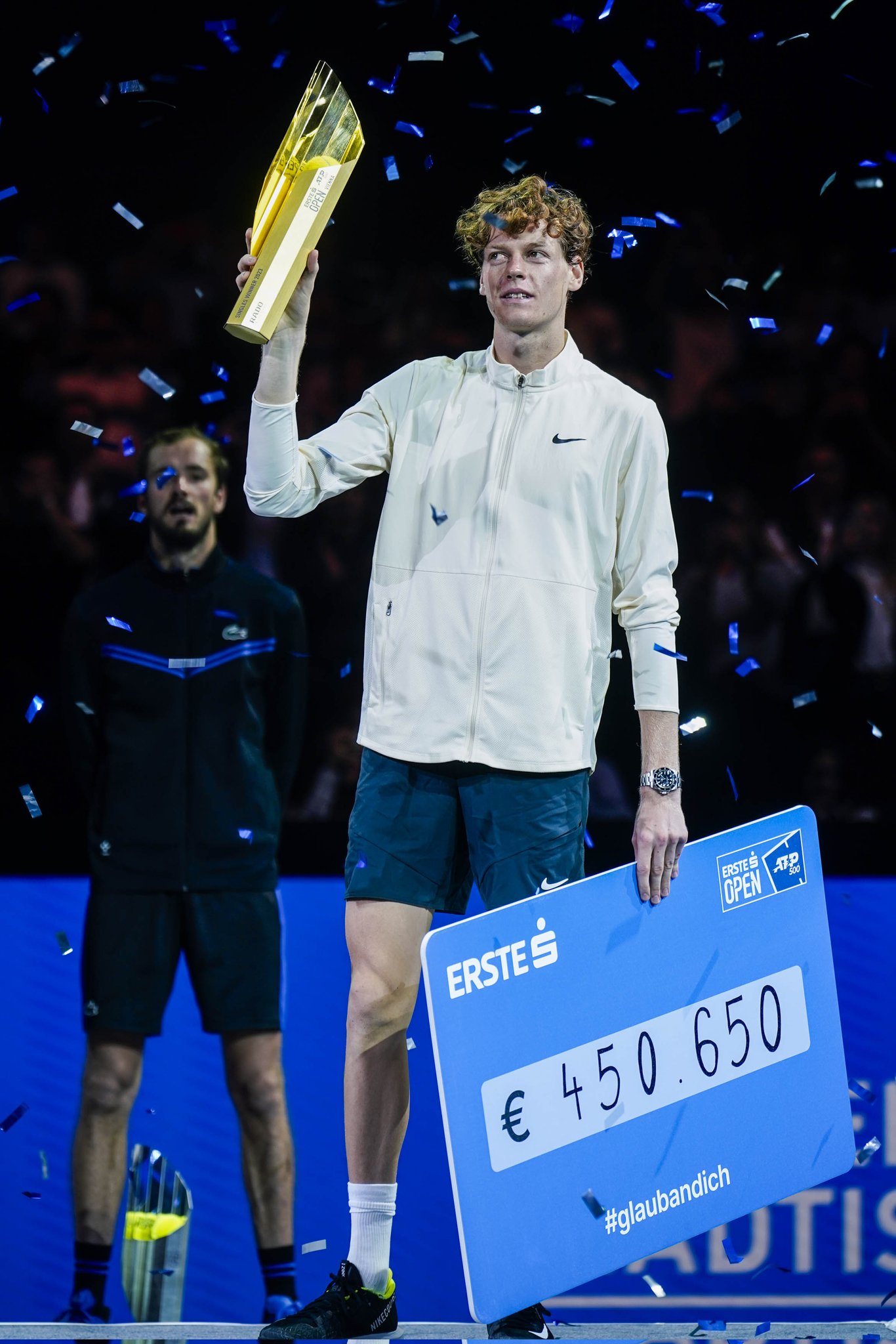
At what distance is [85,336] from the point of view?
4.23m

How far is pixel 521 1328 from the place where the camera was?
2430mm

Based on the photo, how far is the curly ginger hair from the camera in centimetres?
250

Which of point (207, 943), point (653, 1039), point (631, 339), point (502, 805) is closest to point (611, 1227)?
point (653, 1039)

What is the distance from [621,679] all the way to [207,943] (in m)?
1.30

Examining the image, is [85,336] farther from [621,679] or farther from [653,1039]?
[653,1039]

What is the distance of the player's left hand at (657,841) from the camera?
8.15 feet

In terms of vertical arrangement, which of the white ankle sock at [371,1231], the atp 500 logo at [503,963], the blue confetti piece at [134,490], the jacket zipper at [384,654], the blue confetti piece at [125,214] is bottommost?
the white ankle sock at [371,1231]

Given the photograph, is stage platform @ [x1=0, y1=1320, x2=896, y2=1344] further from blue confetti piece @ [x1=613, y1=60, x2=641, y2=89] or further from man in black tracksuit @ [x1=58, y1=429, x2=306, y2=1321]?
blue confetti piece @ [x1=613, y1=60, x2=641, y2=89]

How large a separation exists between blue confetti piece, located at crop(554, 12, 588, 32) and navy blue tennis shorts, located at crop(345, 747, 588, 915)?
7.63ft

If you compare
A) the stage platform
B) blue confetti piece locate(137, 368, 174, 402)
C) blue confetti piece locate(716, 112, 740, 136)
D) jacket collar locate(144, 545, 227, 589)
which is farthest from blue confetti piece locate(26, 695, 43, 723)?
blue confetti piece locate(716, 112, 740, 136)

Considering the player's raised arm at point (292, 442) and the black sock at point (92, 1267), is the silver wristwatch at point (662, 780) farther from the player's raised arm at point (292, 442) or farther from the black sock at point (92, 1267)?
the black sock at point (92, 1267)

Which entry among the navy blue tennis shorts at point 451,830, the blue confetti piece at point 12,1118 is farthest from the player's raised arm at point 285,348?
the blue confetti piece at point 12,1118

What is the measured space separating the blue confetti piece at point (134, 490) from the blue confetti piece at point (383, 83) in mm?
1224

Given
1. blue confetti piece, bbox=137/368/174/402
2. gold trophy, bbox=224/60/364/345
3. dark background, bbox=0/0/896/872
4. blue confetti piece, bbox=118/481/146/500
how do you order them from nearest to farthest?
gold trophy, bbox=224/60/364/345 < blue confetti piece, bbox=118/481/146/500 < blue confetti piece, bbox=137/368/174/402 < dark background, bbox=0/0/896/872
